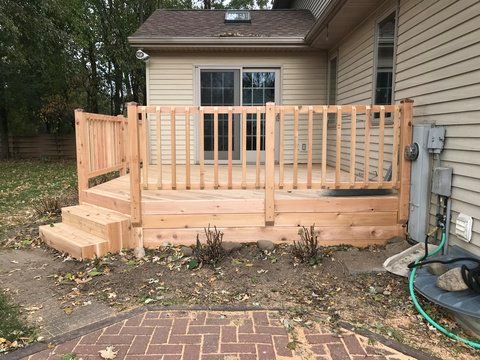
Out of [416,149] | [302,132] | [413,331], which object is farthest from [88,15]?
[413,331]

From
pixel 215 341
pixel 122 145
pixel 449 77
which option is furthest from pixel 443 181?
pixel 122 145

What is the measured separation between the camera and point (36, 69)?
549 inches

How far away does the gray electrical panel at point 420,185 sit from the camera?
3.54 meters

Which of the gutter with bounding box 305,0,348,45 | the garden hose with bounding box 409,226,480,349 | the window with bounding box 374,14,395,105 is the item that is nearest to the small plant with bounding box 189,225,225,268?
the garden hose with bounding box 409,226,480,349

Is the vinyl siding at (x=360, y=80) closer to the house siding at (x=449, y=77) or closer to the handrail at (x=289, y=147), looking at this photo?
the handrail at (x=289, y=147)

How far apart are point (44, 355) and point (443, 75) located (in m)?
3.82

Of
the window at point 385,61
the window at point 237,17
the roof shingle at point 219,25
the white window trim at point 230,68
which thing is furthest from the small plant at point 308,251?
the window at point 237,17

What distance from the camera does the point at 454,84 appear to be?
129 inches

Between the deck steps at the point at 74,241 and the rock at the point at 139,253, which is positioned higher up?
the deck steps at the point at 74,241

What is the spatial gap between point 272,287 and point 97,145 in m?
3.06

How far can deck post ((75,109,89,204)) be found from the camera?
4.41 meters

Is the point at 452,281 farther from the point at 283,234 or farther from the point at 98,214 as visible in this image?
the point at 98,214

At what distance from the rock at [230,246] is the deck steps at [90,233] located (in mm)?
979

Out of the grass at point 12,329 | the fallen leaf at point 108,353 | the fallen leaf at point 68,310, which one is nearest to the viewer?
the fallen leaf at point 108,353
